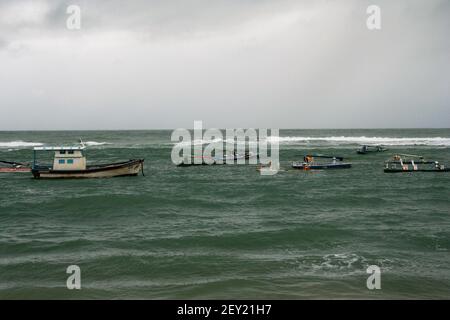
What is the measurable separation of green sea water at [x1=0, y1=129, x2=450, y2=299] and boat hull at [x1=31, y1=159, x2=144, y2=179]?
9.91 feet

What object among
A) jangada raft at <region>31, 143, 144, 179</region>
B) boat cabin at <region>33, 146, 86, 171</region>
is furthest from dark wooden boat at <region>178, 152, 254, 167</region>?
boat cabin at <region>33, 146, 86, 171</region>

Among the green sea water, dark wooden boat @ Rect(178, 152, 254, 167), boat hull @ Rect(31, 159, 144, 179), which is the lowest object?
the green sea water

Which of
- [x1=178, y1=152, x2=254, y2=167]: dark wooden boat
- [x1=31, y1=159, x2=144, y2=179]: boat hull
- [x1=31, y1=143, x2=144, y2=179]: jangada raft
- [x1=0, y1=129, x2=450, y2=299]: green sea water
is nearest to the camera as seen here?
[x1=0, y1=129, x2=450, y2=299]: green sea water

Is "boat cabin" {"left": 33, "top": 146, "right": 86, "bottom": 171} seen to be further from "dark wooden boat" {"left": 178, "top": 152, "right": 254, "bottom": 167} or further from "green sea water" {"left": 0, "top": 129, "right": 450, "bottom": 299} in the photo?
"dark wooden boat" {"left": 178, "top": 152, "right": 254, "bottom": 167}

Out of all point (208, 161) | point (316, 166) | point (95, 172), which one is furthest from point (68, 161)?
point (316, 166)

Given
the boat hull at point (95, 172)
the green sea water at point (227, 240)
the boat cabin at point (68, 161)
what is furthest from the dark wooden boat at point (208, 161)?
the green sea water at point (227, 240)

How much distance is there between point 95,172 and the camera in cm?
3559

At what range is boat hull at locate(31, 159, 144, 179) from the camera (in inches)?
1358

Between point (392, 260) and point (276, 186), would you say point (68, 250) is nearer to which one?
point (392, 260)

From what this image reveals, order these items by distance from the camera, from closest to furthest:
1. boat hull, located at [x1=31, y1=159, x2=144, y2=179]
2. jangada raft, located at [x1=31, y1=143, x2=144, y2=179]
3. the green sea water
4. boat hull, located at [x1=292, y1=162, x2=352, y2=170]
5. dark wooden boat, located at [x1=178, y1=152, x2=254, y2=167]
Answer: the green sea water, jangada raft, located at [x1=31, y1=143, x2=144, y2=179], boat hull, located at [x1=31, y1=159, x2=144, y2=179], boat hull, located at [x1=292, y1=162, x2=352, y2=170], dark wooden boat, located at [x1=178, y1=152, x2=254, y2=167]

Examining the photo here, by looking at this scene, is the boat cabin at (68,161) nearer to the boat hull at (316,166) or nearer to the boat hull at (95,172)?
the boat hull at (95,172)

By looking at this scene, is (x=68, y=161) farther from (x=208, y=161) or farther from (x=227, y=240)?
(x=227, y=240)

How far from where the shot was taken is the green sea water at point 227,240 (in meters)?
12.2

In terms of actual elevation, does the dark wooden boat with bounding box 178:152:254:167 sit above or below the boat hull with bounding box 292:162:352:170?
above
